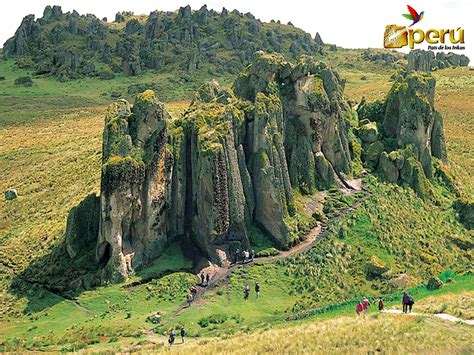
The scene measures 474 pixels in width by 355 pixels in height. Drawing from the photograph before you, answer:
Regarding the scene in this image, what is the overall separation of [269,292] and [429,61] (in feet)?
479

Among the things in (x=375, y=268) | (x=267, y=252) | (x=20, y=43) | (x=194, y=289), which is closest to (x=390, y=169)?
(x=375, y=268)

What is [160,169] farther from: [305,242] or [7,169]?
[7,169]

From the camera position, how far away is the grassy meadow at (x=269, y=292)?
2920 centimetres

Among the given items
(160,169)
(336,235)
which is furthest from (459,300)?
(160,169)

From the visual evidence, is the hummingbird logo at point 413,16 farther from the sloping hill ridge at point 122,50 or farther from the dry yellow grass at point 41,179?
the sloping hill ridge at point 122,50

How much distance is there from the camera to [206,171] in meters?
43.3

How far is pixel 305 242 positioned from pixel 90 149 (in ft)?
144

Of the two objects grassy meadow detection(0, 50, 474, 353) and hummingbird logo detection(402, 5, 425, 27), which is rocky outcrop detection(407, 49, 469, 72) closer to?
hummingbird logo detection(402, 5, 425, 27)

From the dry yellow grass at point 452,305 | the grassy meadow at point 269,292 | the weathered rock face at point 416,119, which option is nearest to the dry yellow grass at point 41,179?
the grassy meadow at point 269,292

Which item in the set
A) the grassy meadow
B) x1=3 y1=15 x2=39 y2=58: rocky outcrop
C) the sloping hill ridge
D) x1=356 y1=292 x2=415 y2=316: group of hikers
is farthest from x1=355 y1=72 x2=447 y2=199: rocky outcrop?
x1=3 y1=15 x2=39 y2=58: rocky outcrop

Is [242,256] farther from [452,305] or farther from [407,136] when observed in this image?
[407,136]

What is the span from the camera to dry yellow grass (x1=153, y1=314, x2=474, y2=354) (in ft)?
85.9

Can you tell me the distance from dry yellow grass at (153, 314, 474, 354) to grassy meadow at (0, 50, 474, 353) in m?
0.07

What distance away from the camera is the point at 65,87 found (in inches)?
6137
